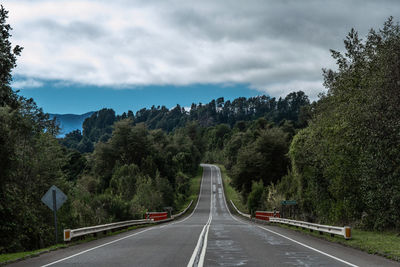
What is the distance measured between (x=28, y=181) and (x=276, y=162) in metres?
48.9

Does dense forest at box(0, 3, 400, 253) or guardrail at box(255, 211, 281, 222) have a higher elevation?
dense forest at box(0, 3, 400, 253)

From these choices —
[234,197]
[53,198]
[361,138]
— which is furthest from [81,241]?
[234,197]

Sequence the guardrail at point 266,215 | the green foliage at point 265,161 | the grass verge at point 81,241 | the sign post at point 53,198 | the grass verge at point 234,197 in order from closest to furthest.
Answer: the grass verge at point 81,241, the sign post at point 53,198, the guardrail at point 266,215, the green foliage at point 265,161, the grass verge at point 234,197

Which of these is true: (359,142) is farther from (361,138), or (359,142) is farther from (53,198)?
(53,198)

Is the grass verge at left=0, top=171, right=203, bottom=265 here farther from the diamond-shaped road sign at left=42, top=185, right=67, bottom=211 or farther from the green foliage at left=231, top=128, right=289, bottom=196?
the green foliage at left=231, top=128, right=289, bottom=196

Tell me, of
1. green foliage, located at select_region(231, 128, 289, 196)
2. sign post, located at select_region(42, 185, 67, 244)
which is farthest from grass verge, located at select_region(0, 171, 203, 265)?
green foliage, located at select_region(231, 128, 289, 196)

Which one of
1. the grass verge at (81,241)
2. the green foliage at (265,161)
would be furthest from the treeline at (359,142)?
the green foliage at (265,161)

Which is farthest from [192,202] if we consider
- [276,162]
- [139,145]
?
[276,162]

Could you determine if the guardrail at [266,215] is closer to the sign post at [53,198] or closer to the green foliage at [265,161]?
the green foliage at [265,161]

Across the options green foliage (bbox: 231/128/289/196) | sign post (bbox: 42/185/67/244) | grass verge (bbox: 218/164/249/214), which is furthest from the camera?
grass verge (bbox: 218/164/249/214)

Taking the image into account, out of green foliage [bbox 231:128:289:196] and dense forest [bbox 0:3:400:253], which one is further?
green foliage [bbox 231:128:289:196]

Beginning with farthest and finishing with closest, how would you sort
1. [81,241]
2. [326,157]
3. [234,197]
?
[234,197], [326,157], [81,241]

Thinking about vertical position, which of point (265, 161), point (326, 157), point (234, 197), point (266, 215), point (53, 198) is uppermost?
point (265, 161)

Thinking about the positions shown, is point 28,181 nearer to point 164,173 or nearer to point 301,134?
point 301,134
